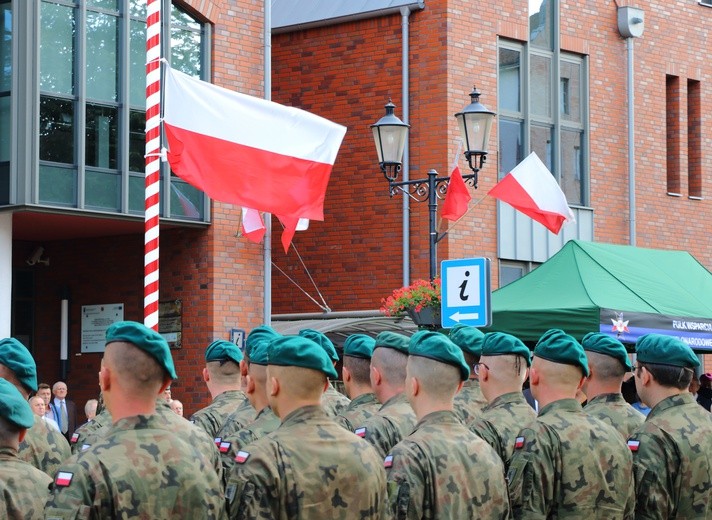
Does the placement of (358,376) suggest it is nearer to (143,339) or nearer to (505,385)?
(505,385)

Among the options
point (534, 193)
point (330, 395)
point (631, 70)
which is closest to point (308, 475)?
point (330, 395)

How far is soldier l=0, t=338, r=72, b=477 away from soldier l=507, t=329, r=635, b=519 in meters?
2.40

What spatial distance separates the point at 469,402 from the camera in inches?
367

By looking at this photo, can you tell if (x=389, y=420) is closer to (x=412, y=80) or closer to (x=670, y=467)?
(x=670, y=467)

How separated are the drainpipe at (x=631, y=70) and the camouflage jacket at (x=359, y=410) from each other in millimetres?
17309

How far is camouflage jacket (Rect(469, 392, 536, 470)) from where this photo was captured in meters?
7.84

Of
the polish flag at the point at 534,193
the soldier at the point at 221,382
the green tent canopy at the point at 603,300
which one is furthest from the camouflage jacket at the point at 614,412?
the polish flag at the point at 534,193

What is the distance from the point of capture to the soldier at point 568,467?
698cm

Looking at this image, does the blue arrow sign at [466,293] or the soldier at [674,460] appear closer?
the soldier at [674,460]

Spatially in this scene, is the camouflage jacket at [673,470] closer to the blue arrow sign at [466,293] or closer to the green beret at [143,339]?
the green beret at [143,339]

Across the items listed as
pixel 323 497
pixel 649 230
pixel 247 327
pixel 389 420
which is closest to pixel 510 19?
pixel 649 230

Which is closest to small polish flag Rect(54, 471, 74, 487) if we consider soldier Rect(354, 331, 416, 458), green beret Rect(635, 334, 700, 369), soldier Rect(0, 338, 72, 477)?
soldier Rect(0, 338, 72, 477)

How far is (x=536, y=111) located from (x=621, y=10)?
285 cm

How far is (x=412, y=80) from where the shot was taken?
75.2ft
